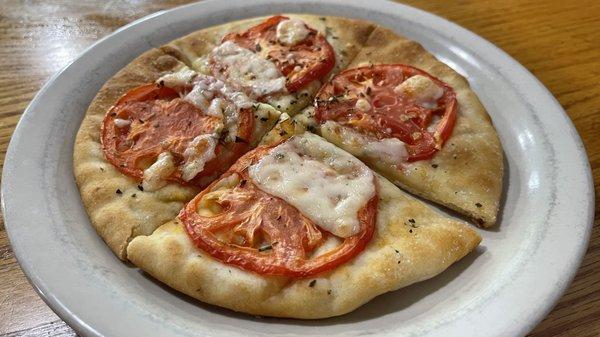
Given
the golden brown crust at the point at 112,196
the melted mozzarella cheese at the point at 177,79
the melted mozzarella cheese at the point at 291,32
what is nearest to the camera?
the golden brown crust at the point at 112,196

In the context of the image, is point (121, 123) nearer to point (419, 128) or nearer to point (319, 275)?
point (319, 275)

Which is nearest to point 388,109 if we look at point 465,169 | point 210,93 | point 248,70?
point 465,169

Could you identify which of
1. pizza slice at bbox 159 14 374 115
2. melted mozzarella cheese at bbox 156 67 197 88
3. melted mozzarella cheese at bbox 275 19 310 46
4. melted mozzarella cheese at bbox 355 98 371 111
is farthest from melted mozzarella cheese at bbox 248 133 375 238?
melted mozzarella cheese at bbox 275 19 310 46

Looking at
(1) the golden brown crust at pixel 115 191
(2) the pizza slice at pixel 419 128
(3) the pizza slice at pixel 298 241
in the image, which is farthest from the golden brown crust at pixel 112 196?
(2) the pizza slice at pixel 419 128

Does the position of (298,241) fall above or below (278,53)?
below

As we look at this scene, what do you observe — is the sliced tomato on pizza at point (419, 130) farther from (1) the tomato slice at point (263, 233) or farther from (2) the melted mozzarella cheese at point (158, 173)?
(2) the melted mozzarella cheese at point (158, 173)

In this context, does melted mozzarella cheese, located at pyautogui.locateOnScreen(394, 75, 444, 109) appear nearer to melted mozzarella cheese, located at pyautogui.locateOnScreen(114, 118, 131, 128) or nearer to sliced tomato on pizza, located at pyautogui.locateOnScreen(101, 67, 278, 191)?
sliced tomato on pizza, located at pyautogui.locateOnScreen(101, 67, 278, 191)

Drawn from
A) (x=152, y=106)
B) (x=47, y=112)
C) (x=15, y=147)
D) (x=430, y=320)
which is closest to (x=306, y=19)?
(x=152, y=106)
